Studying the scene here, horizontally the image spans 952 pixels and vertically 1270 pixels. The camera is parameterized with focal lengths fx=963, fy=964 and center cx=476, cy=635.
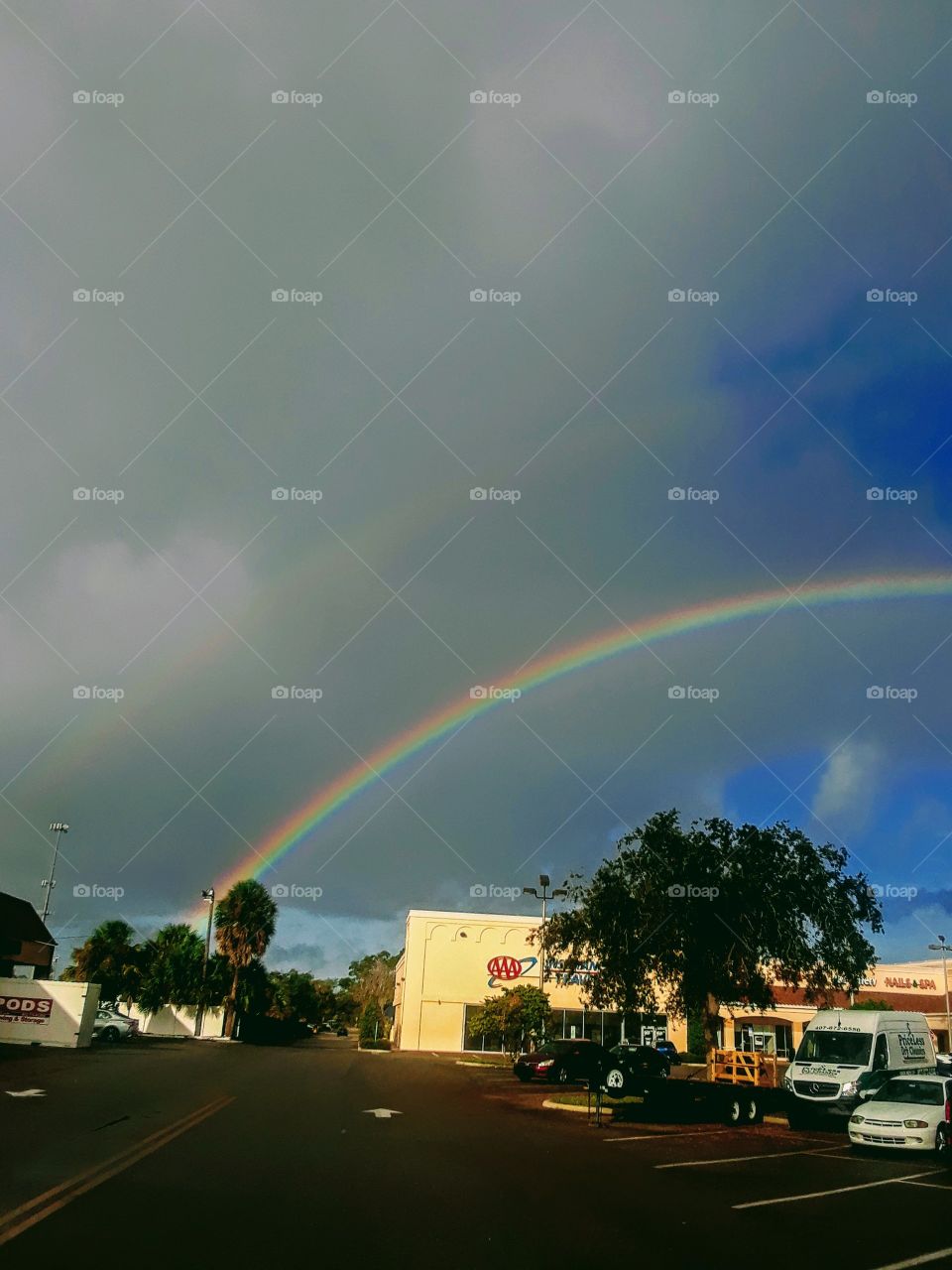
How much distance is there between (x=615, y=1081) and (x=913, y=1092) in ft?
19.3

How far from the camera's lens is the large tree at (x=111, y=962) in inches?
2469

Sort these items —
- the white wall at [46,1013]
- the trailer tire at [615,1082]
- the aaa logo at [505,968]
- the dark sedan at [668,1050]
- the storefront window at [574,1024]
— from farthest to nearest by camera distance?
the aaa logo at [505,968] < the storefront window at [574,1024] < the dark sedan at [668,1050] < the white wall at [46,1013] < the trailer tire at [615,1082]

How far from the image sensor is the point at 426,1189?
35.1ft

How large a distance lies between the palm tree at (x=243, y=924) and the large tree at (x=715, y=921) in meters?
38.9

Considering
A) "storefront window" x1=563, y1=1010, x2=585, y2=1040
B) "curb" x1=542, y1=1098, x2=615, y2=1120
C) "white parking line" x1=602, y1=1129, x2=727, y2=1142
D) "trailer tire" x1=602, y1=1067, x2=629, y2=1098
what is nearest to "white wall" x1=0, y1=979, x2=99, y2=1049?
"storefront window" x1=563, y1=1010, x2=585, y2=1040

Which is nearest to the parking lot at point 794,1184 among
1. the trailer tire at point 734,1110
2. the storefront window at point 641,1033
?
the trailer tire at point 734,1110

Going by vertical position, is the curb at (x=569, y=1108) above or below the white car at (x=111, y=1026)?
above

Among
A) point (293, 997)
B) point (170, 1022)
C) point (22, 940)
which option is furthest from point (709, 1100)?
point (293, 997)

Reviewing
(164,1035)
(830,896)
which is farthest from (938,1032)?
(164,1035)

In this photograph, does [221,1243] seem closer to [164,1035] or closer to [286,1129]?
[286,1129]

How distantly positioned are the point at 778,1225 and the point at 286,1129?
909 centimetres

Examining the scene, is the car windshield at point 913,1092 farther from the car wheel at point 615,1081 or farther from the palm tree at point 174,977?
the palm tree at point 174,977

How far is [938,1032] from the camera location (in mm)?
62156

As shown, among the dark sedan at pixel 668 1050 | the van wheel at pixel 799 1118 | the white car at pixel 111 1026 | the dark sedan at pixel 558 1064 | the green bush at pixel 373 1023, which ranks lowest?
the green bush at pixel 373 1023
